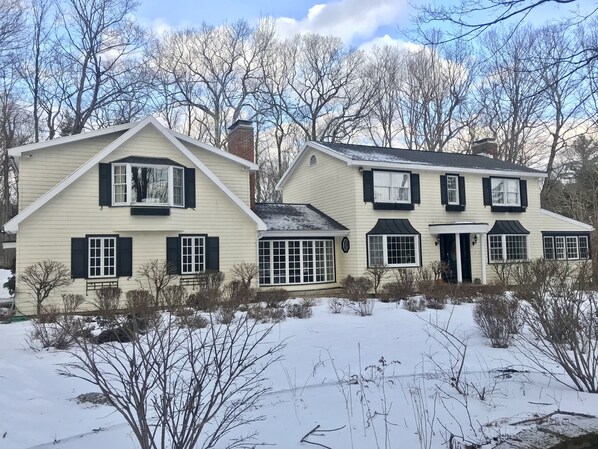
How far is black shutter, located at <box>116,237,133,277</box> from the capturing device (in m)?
15.1

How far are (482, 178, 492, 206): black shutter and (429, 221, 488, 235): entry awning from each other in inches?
85.2

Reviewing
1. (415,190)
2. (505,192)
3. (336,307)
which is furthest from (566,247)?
(336,307)

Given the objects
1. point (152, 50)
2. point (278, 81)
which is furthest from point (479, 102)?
point (152, 50)

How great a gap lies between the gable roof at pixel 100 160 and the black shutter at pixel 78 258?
1.50 m

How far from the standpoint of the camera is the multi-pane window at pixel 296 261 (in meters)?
18.8

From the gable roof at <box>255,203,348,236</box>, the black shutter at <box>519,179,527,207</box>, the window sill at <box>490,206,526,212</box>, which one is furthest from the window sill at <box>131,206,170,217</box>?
the black shutter at <box>519,179,527,207</box>

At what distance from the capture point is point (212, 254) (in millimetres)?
16547

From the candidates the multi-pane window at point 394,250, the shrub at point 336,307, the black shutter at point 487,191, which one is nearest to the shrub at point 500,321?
the shrub at point 336,307

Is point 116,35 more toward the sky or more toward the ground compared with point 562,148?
more toward the sky

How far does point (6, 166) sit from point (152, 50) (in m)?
12.8

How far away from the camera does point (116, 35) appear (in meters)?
30.2

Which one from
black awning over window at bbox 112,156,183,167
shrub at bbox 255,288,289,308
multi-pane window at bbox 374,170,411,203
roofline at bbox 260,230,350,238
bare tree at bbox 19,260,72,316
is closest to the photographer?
shrub at bbox 255,288,289,308

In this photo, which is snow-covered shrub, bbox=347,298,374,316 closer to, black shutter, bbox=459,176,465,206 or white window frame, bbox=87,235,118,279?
white window frame, bbox=87,235,118,279

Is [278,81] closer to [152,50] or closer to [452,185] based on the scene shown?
[152,50]
